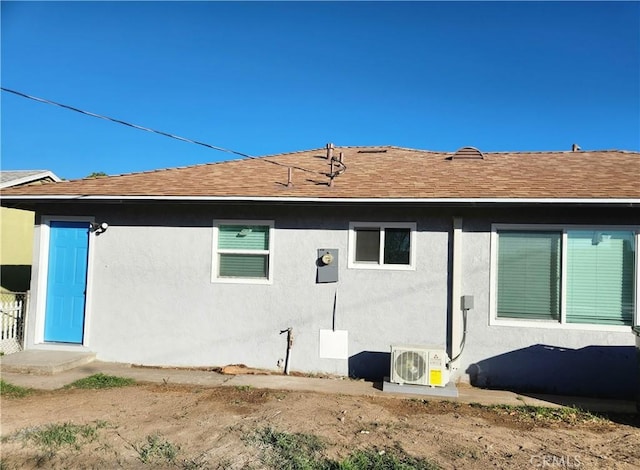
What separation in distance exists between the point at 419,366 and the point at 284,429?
2411 millimetres

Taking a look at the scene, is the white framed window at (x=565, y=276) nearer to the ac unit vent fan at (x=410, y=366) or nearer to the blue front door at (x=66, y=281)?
the ac unit vent fan at (x=410, y=366)

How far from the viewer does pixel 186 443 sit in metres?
4.84

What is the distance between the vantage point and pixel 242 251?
816cm

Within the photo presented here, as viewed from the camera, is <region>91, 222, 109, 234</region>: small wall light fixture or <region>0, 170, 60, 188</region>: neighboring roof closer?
<region>91, 222, 109, 234</region>: small wall light fixture

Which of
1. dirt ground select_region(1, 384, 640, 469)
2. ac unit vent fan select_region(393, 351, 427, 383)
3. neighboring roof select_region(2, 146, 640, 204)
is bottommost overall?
dirt ground select_region(1, 384, 640, 469)

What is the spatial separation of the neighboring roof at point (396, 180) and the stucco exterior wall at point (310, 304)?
0.35 m

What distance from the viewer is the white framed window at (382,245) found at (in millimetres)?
7645

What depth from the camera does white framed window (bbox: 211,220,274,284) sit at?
26.5ft

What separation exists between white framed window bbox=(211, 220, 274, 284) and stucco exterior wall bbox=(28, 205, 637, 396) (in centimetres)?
13

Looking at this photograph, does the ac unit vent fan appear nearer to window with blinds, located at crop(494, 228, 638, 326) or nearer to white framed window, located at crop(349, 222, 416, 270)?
white framed window, located at crop(349, 222, 416, 270)

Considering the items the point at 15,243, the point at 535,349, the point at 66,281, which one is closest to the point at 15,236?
the point at 15,243

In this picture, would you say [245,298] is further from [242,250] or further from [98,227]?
[98,227]

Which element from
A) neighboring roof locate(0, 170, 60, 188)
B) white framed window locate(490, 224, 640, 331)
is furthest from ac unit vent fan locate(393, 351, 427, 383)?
neighboring roof locate(0, 170, 60, 188)

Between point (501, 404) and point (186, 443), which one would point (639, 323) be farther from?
point (186, 443)
